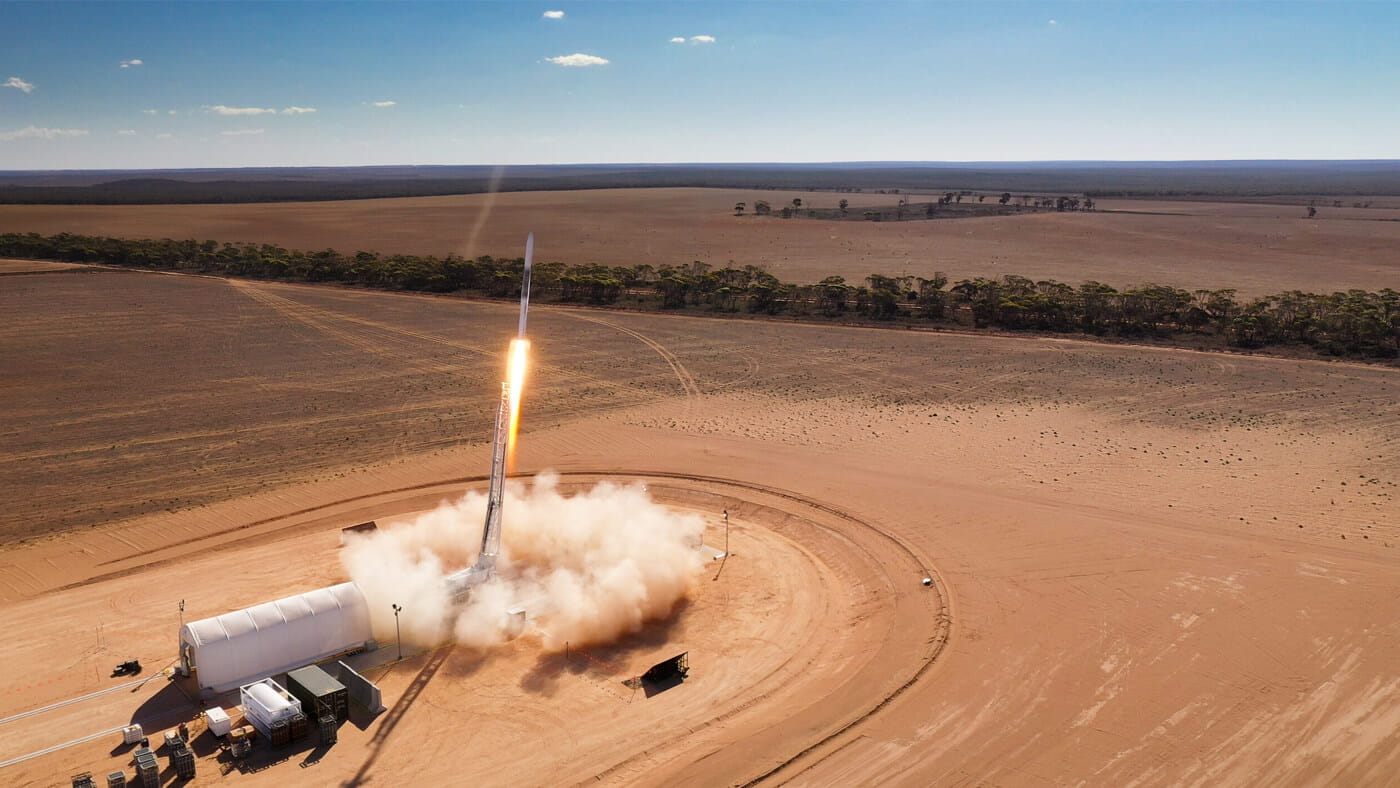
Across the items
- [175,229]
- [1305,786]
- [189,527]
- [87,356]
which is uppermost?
[175,229]

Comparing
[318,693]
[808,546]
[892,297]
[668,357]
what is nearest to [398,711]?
[318,693]

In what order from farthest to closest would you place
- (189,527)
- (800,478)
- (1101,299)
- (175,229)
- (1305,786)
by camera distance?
(175,229) → (1101,299) → (800,478) → (189,527) → (1305,786)

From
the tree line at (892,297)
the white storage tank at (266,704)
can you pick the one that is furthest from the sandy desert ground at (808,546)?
the tree line at (892,297)

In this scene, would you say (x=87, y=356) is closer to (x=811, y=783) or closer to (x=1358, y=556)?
(x=811, y=783)

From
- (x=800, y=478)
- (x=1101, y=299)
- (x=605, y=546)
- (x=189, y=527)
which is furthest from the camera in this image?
(x=1101, y=299)

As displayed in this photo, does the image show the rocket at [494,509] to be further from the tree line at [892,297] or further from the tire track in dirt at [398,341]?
the tree line at [892,297]

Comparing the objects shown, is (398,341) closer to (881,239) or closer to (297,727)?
(297,727)

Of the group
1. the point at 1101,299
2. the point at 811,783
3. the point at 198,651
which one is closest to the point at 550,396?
the point at 198,651
